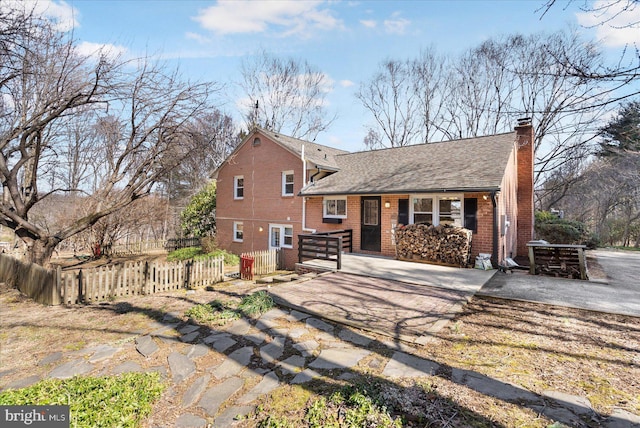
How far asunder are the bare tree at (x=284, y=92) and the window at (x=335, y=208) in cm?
1713

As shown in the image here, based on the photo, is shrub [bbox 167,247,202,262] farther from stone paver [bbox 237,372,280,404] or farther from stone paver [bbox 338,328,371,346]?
stone paver [bbox 237,372,280,404]

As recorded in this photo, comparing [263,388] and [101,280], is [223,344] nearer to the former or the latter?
[263,388]

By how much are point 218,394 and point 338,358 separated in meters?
1.59

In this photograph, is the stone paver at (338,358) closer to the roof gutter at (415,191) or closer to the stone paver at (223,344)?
the stone paver at (223,344)

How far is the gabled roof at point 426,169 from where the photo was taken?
10.1m

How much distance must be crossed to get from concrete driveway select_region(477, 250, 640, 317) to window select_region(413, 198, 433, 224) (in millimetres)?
3138

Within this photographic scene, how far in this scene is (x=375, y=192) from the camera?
11.6m

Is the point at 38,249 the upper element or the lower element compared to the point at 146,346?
upper

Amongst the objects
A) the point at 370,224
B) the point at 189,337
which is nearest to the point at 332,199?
the point at 370,224

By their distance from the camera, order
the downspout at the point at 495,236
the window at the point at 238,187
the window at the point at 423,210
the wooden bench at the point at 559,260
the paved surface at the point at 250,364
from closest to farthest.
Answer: the paved surface at the point at 250,364 < the wooden bench at the point at 559,260 < the downspout at the point at 495,236 < the window at the point at 423,210 < the window at the point at 238,187

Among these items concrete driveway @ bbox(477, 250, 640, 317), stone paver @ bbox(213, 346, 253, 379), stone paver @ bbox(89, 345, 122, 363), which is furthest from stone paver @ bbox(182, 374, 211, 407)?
concrete driveway @ bbox(477, 250, 640, 317)

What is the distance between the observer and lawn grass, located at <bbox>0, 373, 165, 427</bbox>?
9.44 feet

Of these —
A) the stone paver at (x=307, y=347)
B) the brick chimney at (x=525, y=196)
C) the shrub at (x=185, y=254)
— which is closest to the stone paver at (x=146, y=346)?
the stone paver at (x=307, y=347)

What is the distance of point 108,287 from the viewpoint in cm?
820
